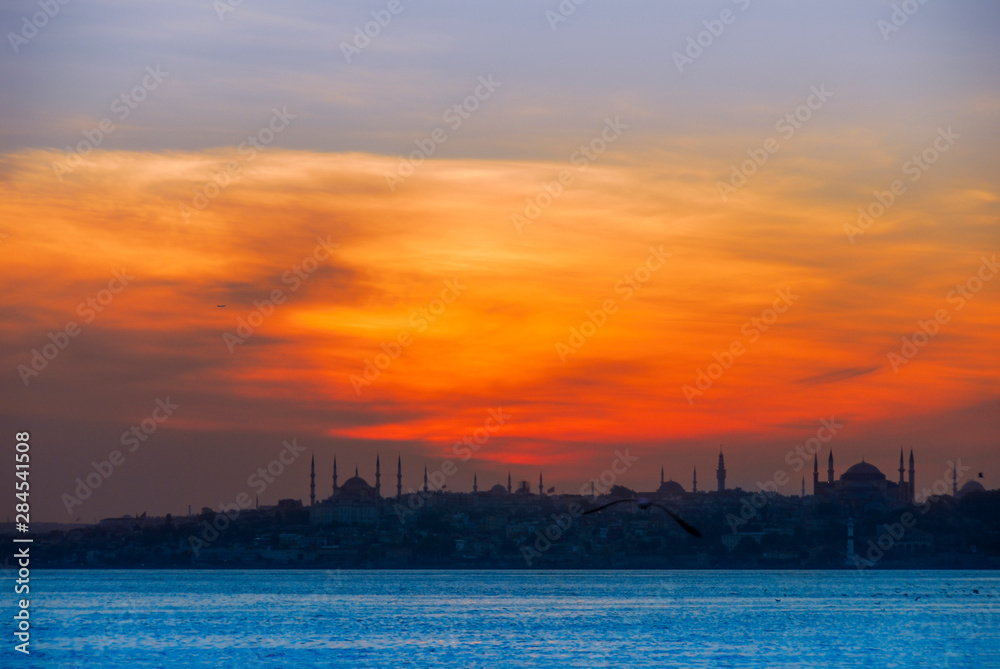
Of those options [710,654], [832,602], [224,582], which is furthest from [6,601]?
[710,654]

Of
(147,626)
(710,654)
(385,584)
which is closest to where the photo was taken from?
(710,654)

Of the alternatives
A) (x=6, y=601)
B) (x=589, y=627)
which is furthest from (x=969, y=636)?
(x=6, y=601)

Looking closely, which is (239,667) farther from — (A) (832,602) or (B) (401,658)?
(A) (832,602)

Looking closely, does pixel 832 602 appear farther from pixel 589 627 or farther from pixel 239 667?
pixel 239 667

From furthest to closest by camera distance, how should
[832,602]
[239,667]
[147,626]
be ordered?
[832,602] → [147,626] → [239,667]

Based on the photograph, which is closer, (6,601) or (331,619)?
(331,619)

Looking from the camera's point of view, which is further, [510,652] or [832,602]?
[832,602]
